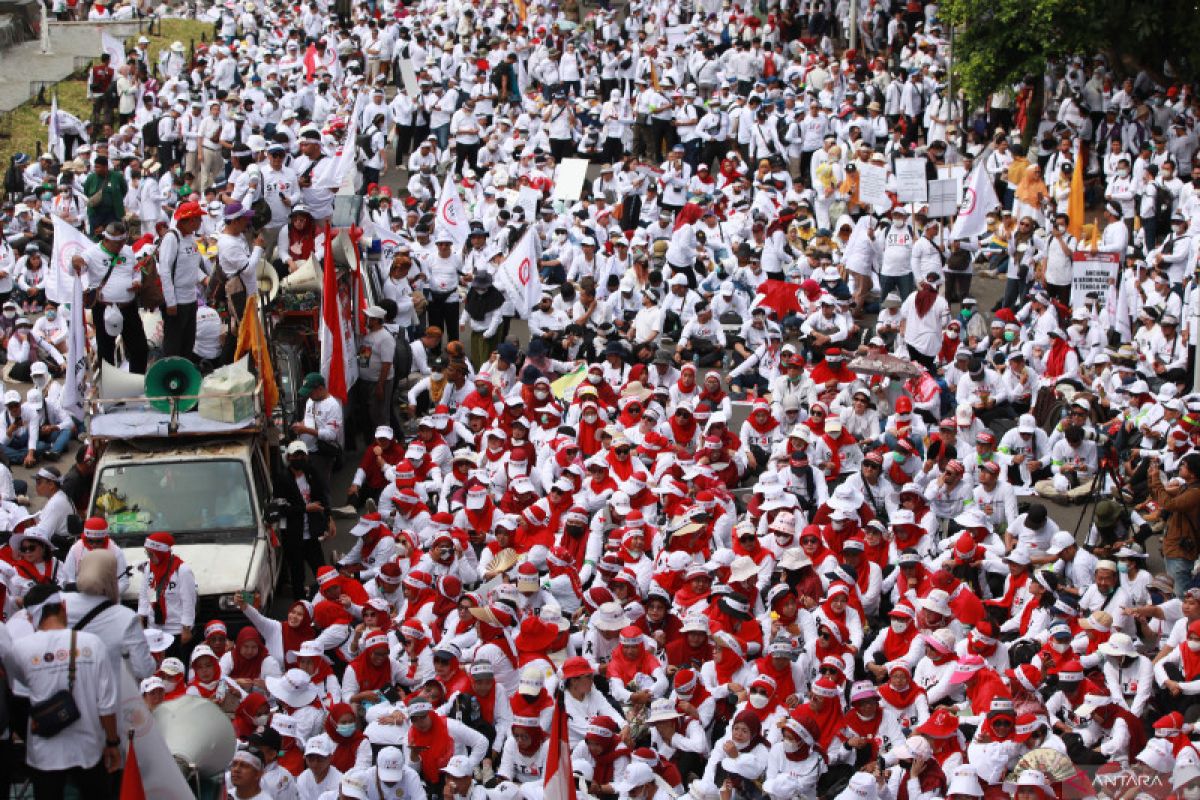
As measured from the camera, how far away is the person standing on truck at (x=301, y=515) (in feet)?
50.9

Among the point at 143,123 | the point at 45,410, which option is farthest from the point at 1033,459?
the point at 143,123

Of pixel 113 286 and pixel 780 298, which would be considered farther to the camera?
pixel 780 298

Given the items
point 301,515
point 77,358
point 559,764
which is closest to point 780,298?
point 301,515

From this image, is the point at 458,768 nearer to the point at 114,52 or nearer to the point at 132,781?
the point at 132,781

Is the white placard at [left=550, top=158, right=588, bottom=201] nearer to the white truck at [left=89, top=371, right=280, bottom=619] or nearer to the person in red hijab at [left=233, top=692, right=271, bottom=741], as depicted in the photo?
the white truck at [left=89, top=371, right=280, bottom=619]

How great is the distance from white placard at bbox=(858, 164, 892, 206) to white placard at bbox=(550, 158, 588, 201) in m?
4.46

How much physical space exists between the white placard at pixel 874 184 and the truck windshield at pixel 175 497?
38.3 feet

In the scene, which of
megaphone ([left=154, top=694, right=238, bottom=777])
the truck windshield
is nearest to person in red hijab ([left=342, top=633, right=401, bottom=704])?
the truck windshield

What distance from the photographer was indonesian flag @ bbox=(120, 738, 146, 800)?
880cm

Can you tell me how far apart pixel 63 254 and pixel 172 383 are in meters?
2.55

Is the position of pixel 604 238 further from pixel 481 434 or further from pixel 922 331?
pixel 481 434

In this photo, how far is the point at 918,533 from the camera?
15.7 m

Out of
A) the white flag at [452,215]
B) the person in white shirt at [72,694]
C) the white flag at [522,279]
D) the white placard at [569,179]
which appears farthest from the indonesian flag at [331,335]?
the white placard at [569,179]

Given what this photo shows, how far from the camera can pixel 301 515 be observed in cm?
1548
